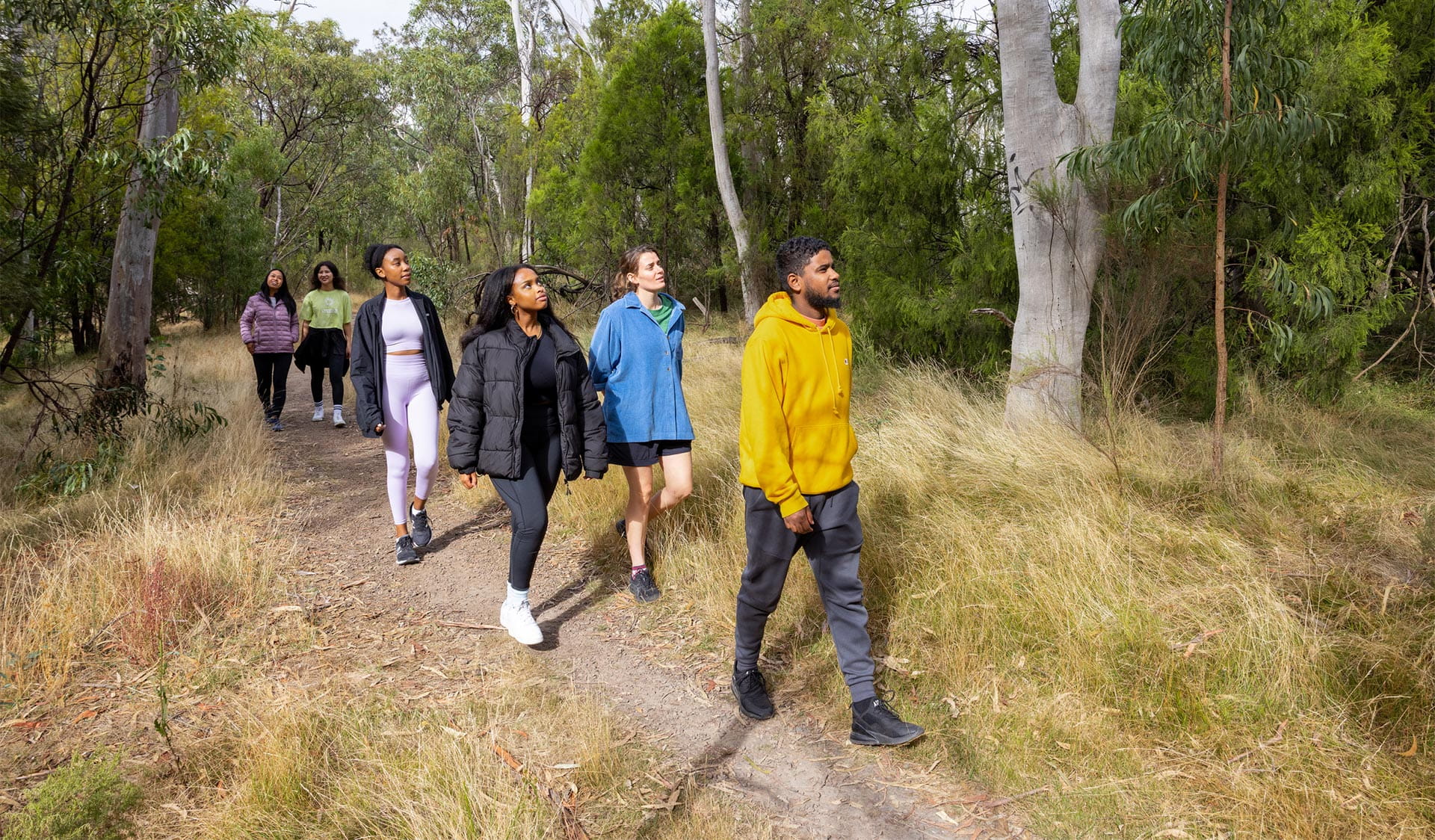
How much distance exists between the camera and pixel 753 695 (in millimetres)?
3730

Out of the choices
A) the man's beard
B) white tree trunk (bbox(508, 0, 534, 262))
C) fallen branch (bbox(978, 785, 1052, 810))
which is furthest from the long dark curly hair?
white tree trunk (bbox(508, 0, 534, 262))

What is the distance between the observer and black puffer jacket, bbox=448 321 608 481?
4.23 metres

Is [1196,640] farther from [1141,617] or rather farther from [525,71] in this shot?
[525,71]

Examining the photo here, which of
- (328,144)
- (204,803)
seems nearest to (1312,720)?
(204,803)

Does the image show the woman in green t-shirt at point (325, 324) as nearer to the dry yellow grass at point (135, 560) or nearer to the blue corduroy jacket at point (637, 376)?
the dry yellow grass at point (135, 560)

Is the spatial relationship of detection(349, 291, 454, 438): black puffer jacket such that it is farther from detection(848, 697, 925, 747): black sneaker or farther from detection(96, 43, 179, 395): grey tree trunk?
detection(96, 43, 179, 395): grey tree trunk

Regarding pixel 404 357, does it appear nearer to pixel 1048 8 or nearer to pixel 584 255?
pixel 1048 8

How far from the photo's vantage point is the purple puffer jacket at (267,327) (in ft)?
29.9

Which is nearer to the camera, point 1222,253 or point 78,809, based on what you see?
point 78,809

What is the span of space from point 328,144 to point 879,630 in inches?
1221

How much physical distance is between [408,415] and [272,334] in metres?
4.62

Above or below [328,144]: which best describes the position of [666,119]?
below

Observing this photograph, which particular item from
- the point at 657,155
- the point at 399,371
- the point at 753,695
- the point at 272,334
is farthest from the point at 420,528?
the point at 657,155

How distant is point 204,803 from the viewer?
3029 mm
